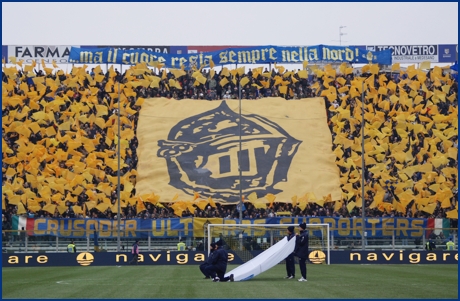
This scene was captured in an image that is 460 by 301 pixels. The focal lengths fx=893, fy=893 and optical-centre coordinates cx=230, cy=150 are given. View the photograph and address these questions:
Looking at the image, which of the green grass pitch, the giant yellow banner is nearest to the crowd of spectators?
the giant yellow banner

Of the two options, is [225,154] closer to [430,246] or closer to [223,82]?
[223,82]

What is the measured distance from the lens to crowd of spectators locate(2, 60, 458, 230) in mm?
60906

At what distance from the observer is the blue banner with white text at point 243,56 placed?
241ft

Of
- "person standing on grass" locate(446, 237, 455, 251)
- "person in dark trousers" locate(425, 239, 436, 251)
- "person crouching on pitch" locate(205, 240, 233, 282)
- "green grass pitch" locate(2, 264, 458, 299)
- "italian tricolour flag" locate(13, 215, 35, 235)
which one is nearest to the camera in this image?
"green grass pitch" locate(2, 264, 458, 299)

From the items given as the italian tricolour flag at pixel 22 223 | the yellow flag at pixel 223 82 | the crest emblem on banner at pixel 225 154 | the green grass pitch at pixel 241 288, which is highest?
the yellow flag at pixel 223 82

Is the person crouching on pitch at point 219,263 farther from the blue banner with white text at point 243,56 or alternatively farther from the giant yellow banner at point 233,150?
the blue banner with white text at point 243,56

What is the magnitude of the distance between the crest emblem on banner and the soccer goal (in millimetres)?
16904

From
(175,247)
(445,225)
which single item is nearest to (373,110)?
(445,225)

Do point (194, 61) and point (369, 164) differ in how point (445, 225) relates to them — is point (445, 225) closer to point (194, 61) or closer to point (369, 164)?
point (369, 164)

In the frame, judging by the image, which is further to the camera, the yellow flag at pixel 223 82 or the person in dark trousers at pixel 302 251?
the yellow flag at pixel 223 82

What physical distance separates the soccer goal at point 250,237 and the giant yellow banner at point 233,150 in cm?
1588

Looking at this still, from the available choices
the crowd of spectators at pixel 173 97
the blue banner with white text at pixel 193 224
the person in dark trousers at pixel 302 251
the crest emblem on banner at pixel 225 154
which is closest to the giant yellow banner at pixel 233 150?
the crest emblem on banner at pixel 225 154

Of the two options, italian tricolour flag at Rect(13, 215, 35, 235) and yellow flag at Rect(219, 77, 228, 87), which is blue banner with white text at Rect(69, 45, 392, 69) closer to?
yellow flag at Rect(219, 77, 228, 87)

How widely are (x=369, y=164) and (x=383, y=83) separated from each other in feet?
28.0
